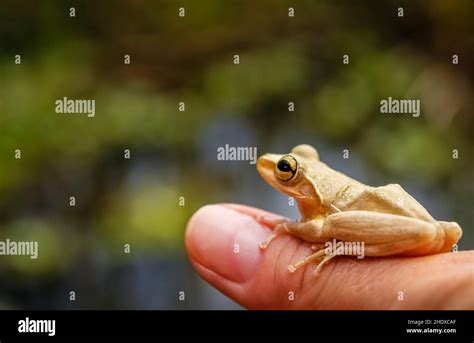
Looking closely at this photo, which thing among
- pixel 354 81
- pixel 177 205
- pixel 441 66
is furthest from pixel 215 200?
pixel 441 66

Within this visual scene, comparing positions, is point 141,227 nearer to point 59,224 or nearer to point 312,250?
point 59,224

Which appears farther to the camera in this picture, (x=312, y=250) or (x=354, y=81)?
(x=354, y=81)

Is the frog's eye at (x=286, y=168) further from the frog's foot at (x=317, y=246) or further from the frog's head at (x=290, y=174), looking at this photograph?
the frog's foot at (x=317, y=246)

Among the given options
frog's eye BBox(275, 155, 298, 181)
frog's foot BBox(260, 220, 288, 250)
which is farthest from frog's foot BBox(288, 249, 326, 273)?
frog's eye BBox(275, 155, 298, 181)

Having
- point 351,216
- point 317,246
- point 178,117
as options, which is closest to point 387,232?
point 351,216

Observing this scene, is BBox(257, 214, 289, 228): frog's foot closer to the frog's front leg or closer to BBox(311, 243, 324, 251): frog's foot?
the frog's front leg

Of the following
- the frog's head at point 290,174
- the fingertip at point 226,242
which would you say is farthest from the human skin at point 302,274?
the frog's head at point 290,174

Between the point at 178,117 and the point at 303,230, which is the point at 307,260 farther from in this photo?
the point at 178,117
